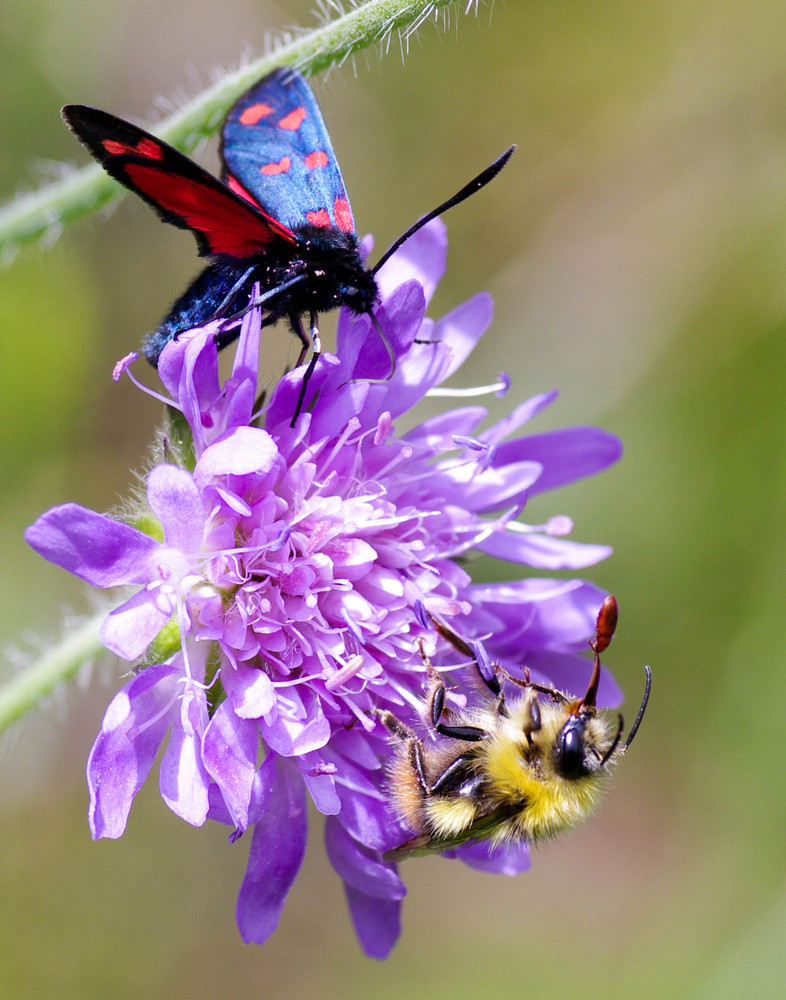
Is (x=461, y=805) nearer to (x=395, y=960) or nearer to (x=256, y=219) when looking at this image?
Result: (x=256, y=219)

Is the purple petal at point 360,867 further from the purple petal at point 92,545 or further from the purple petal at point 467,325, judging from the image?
the purple petal at point 467,325

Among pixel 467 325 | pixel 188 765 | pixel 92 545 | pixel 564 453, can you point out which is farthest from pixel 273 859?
pixel 467 325

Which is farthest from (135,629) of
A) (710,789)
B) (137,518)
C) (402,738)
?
(710,789)

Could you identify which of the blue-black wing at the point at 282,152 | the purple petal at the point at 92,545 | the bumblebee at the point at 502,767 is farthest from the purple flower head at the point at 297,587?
the blue-black wing at the point at 282,152

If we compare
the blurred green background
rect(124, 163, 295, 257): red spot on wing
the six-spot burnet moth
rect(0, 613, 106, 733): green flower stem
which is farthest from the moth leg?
the blurred green background

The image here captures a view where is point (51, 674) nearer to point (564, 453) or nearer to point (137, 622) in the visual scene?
point (137, 622)

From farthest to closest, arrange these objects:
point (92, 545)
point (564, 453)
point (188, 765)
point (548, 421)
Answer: point (548, 421)
point (564, 453)
point (188, 765)
point (92, 545)
